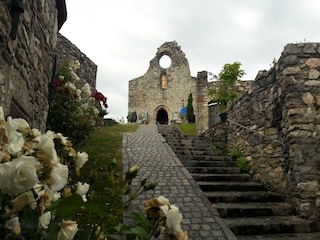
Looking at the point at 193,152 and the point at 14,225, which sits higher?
the point at 193,152

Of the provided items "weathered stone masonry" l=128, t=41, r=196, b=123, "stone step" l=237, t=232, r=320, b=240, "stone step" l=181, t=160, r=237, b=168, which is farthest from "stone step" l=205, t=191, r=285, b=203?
"weathered stone masonry" l=128, t=41, r=196, b=123

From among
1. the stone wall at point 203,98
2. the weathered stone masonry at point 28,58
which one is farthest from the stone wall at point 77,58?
the stone wall at point 203,98

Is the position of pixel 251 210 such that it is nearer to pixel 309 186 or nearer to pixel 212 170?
pixel 309 186

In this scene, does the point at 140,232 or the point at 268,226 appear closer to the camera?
the point at 140,232

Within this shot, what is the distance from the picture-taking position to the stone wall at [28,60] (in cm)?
216

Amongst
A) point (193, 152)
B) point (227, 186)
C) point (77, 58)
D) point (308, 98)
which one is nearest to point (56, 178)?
→ point (308, 98)

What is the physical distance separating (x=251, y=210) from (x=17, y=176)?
4.20 metres

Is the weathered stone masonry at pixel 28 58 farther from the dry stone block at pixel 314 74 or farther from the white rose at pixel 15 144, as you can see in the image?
the dry stone block at pixel 314 74

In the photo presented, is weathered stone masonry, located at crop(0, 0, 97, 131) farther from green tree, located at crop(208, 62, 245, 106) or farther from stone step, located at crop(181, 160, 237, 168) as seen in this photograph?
green tree, located at crop(208, 62, 245, 106)

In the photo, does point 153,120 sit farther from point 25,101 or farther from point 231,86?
point 25,101

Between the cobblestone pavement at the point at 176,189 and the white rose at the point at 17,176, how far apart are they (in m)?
2.93

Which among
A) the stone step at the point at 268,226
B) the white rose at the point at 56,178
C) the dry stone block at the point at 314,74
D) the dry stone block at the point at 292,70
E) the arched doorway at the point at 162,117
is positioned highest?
the arched doorway at the point at 162,117

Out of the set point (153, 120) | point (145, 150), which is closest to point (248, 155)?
point (145, 150)

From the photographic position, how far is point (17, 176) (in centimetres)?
84
